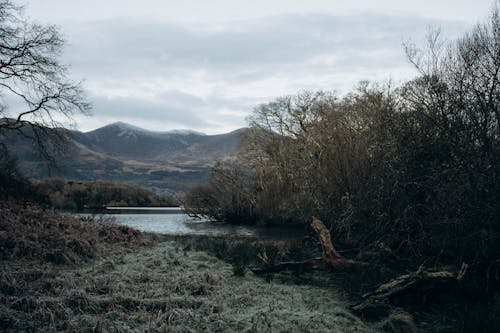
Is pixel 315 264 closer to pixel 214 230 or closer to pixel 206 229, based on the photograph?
pixel 214 230

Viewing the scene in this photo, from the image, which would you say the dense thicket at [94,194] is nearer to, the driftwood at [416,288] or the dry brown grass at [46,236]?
the dry brown grass at [46,236]

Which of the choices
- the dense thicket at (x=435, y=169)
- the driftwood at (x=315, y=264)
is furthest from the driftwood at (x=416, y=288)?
the driftwood at (x=315, y=264)

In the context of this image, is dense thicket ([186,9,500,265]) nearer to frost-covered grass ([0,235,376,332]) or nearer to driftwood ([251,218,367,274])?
driftwood ([251,218,367,274])

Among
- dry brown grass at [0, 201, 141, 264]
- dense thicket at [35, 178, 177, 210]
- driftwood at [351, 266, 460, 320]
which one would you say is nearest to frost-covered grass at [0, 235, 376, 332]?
dry brown grass at [0, 201, 141, 264]

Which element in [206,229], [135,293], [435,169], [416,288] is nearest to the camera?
[135,293]

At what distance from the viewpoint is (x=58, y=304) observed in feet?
24.0

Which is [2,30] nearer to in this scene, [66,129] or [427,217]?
[66,129]

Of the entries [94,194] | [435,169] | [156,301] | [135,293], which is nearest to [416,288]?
[435,169]

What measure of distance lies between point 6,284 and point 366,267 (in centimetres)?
798

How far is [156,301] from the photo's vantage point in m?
8.00

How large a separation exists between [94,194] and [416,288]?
4285 centimetres

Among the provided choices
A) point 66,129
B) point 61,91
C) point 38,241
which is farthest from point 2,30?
point 38,241

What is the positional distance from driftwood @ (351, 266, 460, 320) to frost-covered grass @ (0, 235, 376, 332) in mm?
855

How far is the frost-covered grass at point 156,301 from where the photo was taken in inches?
272
